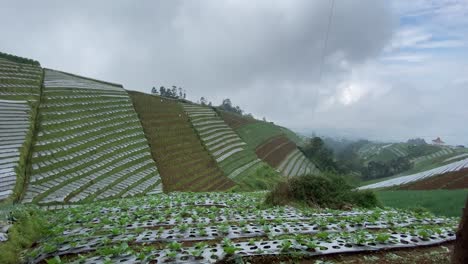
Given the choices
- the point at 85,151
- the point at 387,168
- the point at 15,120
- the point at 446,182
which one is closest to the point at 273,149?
the point at 387,168

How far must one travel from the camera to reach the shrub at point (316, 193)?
11.9 metres

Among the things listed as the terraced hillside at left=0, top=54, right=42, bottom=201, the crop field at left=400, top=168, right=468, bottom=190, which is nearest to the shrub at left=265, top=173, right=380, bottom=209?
the terraced hillside at left=0, top=54, right=42, bottom=201

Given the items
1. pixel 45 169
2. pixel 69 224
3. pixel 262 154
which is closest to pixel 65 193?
pixel 45 169

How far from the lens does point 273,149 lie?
4962 cm

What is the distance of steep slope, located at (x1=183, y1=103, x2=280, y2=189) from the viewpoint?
29219 millimetres

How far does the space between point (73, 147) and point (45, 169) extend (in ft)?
12.7

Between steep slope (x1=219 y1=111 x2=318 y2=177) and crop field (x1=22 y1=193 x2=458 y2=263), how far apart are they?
31313 mm

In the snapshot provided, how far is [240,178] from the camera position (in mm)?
28703

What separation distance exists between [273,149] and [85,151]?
110 ft

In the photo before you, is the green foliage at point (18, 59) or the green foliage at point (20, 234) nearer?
the green foliage at point (20, 234)

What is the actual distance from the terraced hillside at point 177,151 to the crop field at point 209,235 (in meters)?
12.1

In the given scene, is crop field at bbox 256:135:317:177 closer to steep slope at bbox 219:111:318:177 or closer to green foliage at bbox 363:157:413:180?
steep slope at bbox 219:111:318:177

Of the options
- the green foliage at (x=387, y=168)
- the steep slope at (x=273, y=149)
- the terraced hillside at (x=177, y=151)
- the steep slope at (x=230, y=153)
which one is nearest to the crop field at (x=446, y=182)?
the steep slope at (x=230, y=153)

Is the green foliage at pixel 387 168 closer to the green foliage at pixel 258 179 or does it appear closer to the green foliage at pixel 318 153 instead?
the green foliage at pixel 318 153
